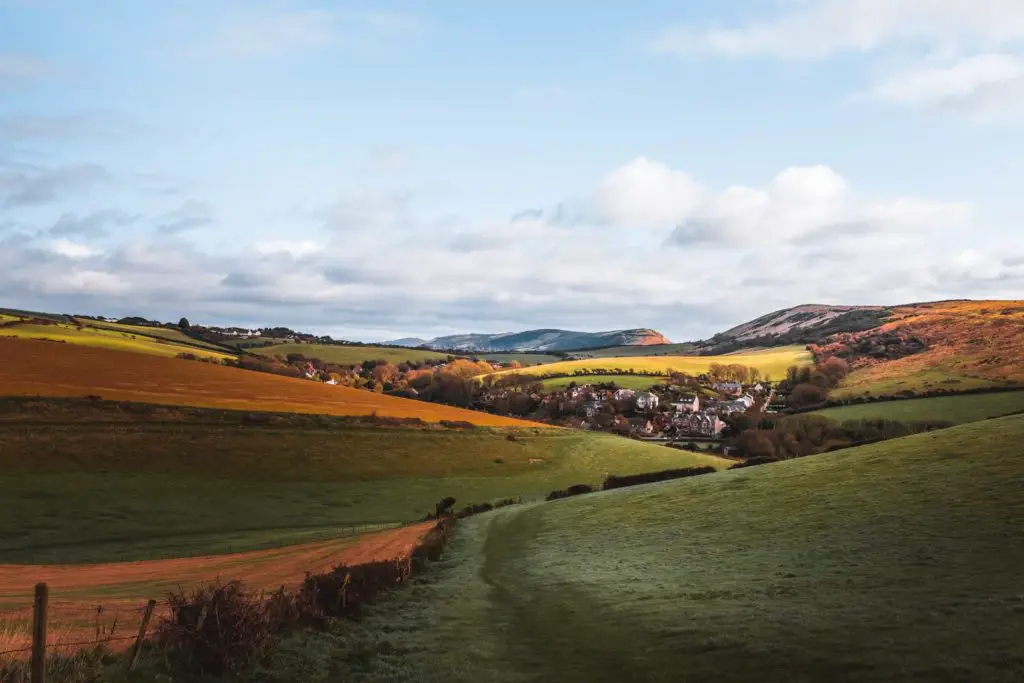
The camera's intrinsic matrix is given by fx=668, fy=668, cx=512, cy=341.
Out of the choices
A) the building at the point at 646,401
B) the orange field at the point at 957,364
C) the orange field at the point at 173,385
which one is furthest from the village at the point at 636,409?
the orange field at the point at 173,385

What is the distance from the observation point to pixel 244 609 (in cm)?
1513

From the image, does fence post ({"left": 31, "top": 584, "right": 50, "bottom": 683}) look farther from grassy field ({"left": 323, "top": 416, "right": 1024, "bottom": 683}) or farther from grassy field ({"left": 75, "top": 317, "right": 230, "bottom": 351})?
grassy field ({"left": 75, "top": 317, "right": 230, "bottom": 351})

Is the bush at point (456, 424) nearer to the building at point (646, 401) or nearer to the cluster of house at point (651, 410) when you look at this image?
the cluster of house at point (651, 410)

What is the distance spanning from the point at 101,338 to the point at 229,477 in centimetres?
11044

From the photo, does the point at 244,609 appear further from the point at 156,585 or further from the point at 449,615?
the point at 156,585

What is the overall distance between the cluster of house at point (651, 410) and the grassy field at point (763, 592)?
111 metres

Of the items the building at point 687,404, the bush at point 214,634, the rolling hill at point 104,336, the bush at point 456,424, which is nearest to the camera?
the bush at point 214,634

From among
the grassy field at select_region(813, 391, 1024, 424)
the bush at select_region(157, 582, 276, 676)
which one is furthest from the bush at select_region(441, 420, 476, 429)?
the bush at select_region(157, 582, 276, 676)

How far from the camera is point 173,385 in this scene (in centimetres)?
9619

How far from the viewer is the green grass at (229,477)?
44562mm

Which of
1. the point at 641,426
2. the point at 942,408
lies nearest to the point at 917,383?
the point at 942,408

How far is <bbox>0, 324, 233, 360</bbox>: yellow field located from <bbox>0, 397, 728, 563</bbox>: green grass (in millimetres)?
79444

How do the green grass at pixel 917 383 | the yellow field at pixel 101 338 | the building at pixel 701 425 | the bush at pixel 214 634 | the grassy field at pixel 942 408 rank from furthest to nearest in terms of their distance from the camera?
the building at pixel 701 425, the yellow field at pixel 101 338, the green grass at pixel 917 383, the grassy field at pixel 942 408, the bush at pixel 214 634

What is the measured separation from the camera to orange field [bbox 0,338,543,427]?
84575 millimetres
